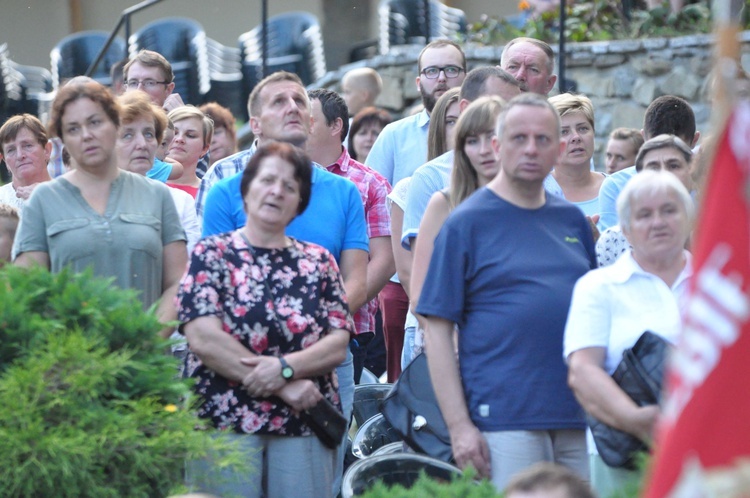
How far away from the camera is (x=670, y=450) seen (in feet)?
9.11

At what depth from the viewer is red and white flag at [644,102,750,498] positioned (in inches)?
108

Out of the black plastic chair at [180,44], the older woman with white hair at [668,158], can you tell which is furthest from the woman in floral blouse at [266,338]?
the black plastic chair at [180,44]

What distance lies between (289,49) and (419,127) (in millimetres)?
8634

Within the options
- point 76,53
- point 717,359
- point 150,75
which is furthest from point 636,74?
point 76,53

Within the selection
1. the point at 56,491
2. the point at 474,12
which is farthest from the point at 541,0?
the point at 56,491

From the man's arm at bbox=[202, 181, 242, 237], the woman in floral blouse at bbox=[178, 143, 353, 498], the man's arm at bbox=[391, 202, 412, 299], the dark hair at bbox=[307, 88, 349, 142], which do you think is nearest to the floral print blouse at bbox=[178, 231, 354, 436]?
the woman in floral blouse at bbox=[178, 143, 353, 498]

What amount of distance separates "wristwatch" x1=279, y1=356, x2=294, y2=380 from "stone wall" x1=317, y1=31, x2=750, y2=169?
20.5ft

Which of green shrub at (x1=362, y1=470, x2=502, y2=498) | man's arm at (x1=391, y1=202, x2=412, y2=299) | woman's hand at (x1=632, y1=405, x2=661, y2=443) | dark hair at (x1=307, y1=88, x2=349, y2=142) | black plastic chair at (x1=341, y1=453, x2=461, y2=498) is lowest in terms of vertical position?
black plastic chair at (x1=341, y1=453, x2=461, y2=498)

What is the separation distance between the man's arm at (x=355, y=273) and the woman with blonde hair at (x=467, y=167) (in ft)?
1.77

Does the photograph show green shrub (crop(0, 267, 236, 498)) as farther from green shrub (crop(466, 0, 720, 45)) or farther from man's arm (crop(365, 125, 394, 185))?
green shrub (crop(466, 0, 720, 45))

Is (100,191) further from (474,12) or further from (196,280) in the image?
(474,12)

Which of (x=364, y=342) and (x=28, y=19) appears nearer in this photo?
(x=364, y=342)

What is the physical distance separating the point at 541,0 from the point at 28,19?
9762mm

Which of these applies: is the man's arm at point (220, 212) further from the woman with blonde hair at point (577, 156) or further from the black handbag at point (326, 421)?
the woman with blonde hair at point (577, 156)
